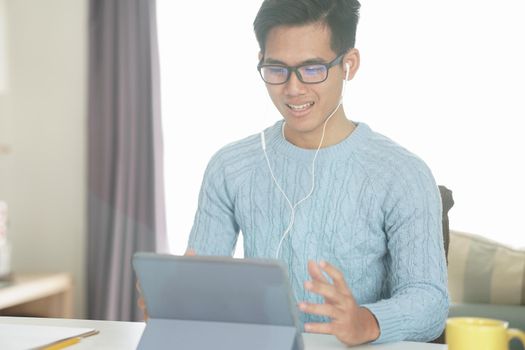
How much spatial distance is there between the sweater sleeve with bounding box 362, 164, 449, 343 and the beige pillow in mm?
914

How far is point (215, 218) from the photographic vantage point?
5.77 ft

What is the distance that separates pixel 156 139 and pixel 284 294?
2.82 metres

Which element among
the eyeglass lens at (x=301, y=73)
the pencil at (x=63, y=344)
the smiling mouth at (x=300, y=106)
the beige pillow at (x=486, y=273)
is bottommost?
the beige pillow at (x=486, y=273)

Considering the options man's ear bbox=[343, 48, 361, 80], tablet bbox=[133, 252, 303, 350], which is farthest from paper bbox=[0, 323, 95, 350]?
man's ear bbox=[343, 48, 361, 80]

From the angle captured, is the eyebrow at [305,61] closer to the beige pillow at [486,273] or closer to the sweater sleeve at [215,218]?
the sweater sleeve at [215,218]

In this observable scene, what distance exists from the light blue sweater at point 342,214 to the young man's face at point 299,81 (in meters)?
0.10

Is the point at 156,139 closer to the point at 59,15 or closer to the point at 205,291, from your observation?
the point at 59,15

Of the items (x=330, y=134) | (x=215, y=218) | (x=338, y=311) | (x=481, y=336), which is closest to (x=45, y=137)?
(x=215, y=218)

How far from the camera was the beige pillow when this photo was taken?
2.48 metres

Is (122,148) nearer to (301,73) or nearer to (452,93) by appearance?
(452,93)

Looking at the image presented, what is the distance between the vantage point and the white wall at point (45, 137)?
3.99 meters

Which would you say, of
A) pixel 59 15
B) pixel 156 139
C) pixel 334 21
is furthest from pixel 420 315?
pixel 59 15

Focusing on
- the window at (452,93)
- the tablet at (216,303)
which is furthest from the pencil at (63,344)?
the window at (452,93)

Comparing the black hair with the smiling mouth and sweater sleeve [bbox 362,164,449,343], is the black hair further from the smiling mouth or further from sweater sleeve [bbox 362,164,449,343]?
sweater sleeve [bbox 362,164,449,343]
